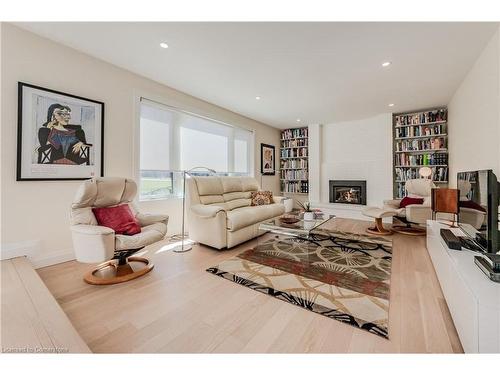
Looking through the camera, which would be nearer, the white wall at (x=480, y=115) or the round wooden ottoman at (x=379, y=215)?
the white wall at (x=480, y=115)

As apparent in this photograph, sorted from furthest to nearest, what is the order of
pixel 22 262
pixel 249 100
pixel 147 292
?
pixel 249 100 → pixel 22 262 → pixel 147 292

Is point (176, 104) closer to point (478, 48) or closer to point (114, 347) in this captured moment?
point (114, 347)

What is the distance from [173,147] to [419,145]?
15.6 ft

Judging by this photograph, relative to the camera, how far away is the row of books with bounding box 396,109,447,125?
4129mm

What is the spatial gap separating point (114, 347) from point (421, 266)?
2.80 metres

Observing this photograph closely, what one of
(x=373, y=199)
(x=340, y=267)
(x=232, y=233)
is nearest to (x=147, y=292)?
(x=232, y=233)

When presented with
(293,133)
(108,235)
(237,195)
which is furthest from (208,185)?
(293,133)

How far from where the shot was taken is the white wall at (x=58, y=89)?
6.75ft

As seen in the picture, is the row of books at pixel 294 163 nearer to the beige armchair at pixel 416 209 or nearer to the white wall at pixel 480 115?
the beige armchair at pixel 416 209

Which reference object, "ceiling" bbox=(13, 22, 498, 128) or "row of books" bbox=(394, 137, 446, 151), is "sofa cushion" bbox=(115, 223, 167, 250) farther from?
"row of books" bbox=(394, 137, 446, 151)

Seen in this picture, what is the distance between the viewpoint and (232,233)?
9.27 feet

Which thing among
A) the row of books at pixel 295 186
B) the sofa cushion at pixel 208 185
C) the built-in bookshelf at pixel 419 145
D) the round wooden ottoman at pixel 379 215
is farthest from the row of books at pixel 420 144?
the sofa cushion at pixel 208 185

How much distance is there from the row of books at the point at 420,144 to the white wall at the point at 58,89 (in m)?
4.77

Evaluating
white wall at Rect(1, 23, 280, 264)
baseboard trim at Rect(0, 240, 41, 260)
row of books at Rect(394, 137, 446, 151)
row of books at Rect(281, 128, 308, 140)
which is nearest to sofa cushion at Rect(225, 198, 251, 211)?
white wall at Rect(1, 23, 280, 264)
